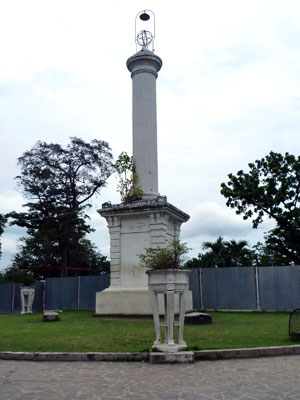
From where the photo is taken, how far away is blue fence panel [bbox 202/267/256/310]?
19750 millimetres

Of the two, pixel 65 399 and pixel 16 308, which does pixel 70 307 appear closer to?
pixel 16 308

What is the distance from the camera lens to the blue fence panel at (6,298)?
2566 centimetres

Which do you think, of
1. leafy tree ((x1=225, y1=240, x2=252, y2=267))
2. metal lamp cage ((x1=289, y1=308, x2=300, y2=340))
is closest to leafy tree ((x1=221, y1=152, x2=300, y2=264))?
leafy tree ((x1=225, y1=240, x2=252, y2=267))

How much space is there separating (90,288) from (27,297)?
3525mm

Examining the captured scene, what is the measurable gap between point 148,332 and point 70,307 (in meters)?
13.1

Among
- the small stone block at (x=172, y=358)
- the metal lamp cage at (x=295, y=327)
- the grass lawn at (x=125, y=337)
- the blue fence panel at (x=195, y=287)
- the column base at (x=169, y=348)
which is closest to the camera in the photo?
the small stone block at (x=172, y=358)

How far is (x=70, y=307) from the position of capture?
23.3 meters

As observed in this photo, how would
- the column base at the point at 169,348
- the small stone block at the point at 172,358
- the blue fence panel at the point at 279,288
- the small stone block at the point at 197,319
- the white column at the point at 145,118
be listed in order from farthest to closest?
the blue fence panel at the point at 279,288 < the white column at the point at 145,118 < the small stone block at the point at 197,319 < the column base at the point at 169,348 < the small stone block at the point at 172,358

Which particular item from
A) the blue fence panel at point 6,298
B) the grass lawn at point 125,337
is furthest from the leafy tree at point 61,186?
the grass lawn at point 125,337

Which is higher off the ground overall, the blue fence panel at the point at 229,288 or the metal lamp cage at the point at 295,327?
the blue fence panel at the point at 229,288

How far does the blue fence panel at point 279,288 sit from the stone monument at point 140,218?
3582 millimetres

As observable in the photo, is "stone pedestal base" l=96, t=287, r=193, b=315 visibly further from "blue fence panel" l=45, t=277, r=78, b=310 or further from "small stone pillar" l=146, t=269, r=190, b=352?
"small stone pillar" l=146, t=269, r=190, b=352

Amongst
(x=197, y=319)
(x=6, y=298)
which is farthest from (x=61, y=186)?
(x=197, y=319)

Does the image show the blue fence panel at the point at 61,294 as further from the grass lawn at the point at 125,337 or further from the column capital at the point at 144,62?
the column capital at the point at 144,62
